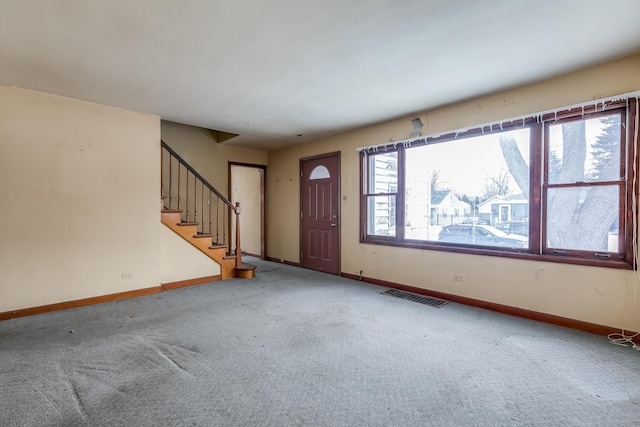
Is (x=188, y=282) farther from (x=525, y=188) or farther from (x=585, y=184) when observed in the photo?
(x=585, y=184)

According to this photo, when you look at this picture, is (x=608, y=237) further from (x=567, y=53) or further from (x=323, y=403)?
(x=323, y=403)

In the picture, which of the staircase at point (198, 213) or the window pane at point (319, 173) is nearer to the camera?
the staircase at point (198, 213)

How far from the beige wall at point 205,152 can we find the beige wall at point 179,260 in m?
1.75

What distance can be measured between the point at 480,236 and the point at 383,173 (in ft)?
5.65

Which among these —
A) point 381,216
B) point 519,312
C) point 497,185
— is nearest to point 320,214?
point 381,216

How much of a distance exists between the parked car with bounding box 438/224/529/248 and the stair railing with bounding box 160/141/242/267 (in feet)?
11.0

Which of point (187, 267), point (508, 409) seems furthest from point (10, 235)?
point (508, 409)

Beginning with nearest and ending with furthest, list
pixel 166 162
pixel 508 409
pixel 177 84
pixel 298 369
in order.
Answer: pixel 508 409
pixel 298 369
pixel 177 84
pixel 166 162

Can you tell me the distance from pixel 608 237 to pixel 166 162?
6.16m

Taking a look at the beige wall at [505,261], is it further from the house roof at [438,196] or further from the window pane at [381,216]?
the house roof at [438,196]

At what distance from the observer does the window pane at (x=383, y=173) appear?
475 centimetres

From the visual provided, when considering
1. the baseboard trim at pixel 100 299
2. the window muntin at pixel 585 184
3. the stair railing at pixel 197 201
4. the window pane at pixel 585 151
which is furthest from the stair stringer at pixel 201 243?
the window pane at pixel 585 151

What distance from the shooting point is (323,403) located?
1.91 metres

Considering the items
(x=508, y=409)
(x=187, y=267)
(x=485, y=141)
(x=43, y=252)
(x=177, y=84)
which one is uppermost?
(x=177, y=84)
